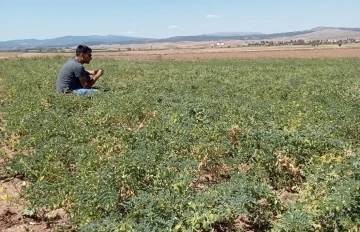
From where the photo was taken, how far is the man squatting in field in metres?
11.3

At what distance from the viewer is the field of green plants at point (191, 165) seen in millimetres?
4215

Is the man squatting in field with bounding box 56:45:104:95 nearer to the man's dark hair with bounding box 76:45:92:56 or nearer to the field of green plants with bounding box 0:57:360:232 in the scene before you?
the man's dark hair with bounding box 76:45:92:56

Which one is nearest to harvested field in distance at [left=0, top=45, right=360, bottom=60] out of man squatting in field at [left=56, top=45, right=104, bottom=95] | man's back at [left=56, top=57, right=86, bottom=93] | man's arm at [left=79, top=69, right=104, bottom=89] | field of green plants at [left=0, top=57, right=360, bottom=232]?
man's arm at [left=79, top=69, right=104, bottom=89]

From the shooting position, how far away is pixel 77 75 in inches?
447

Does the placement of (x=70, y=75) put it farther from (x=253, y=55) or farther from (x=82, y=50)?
(x=253, y=55)

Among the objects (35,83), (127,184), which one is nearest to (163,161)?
(127,184)

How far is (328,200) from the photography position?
13.8 ft

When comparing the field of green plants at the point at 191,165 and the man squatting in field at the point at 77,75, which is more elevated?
the man squatting in field at the point at 77,75

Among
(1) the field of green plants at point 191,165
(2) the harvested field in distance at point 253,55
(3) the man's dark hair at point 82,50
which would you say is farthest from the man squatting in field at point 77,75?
(2) the harvested field in distance at point 253,55

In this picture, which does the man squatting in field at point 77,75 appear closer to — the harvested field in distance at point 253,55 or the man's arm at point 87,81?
the man's arm at point 87,81

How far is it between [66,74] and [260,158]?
6975mm

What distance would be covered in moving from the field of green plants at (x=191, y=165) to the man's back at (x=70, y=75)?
95 cm

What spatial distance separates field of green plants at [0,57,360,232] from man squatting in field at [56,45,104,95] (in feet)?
3.08

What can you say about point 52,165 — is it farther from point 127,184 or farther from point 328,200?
point 328,200
